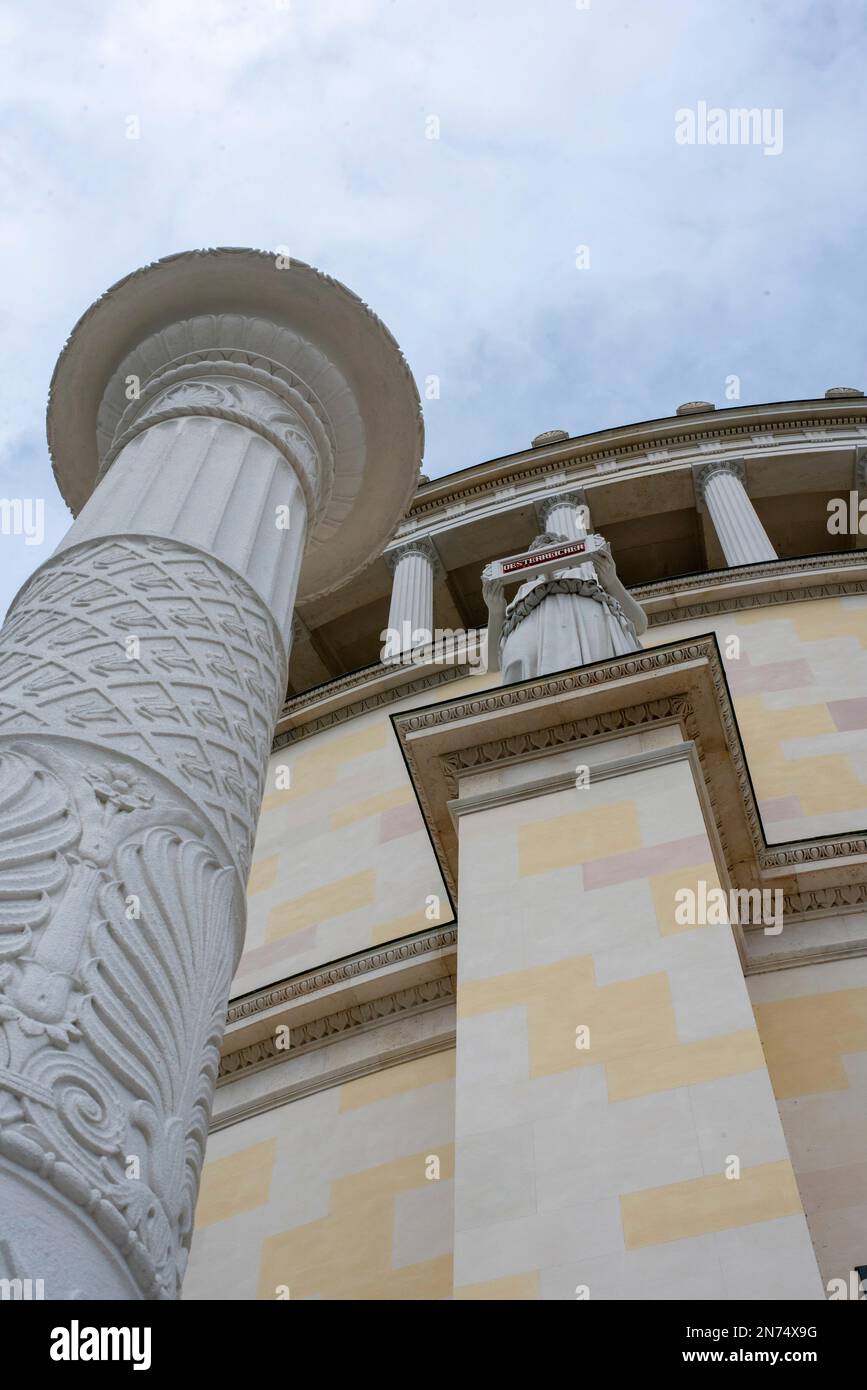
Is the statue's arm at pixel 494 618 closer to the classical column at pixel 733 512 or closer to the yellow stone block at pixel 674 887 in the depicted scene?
the yellow stone block at pixel 674 887

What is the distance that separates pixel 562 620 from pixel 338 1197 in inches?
204

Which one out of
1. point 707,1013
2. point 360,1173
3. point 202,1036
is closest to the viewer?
point 202,1036

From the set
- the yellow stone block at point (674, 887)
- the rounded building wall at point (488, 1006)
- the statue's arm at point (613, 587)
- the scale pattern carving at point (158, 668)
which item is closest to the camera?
the scale pattern carving at point (158, 668)

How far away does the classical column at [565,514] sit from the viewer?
2433 cm

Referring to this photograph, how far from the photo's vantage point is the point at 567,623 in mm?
11516

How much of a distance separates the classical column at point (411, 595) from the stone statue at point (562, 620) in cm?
564

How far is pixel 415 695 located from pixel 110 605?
1242 cm

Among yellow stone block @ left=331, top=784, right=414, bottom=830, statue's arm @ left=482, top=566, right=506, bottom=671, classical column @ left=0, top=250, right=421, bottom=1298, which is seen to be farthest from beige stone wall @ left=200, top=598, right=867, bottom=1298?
classical column @ left=0, top=250, right=421, bottom=1298

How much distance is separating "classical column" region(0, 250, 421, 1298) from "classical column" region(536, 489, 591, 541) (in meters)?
17.0

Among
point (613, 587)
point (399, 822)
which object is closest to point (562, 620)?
point (613, 587)

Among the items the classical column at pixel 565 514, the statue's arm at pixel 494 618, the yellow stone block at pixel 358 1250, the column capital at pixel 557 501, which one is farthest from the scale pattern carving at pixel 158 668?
the column capital at pixel 557 501

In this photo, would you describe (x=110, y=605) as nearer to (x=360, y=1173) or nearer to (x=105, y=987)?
(x=105, y=987)
